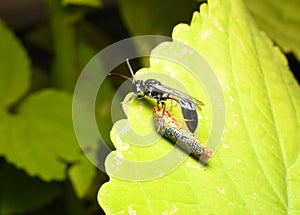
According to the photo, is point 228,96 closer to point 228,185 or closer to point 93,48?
point 228,185

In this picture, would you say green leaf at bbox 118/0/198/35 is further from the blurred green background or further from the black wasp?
the black wasp

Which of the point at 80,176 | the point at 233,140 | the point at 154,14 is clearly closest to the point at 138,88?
the point at 233,140

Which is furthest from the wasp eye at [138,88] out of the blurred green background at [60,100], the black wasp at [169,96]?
the blurred green background at [60,100]

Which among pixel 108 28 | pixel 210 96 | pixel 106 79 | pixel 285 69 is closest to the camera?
pixel 210 96

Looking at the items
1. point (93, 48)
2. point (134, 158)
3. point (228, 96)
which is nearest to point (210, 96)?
point (228, 96)

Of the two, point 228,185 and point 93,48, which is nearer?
point 228,185

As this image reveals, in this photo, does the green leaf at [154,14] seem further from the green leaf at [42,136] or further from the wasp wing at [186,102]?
the wasp wing at [186,102]
